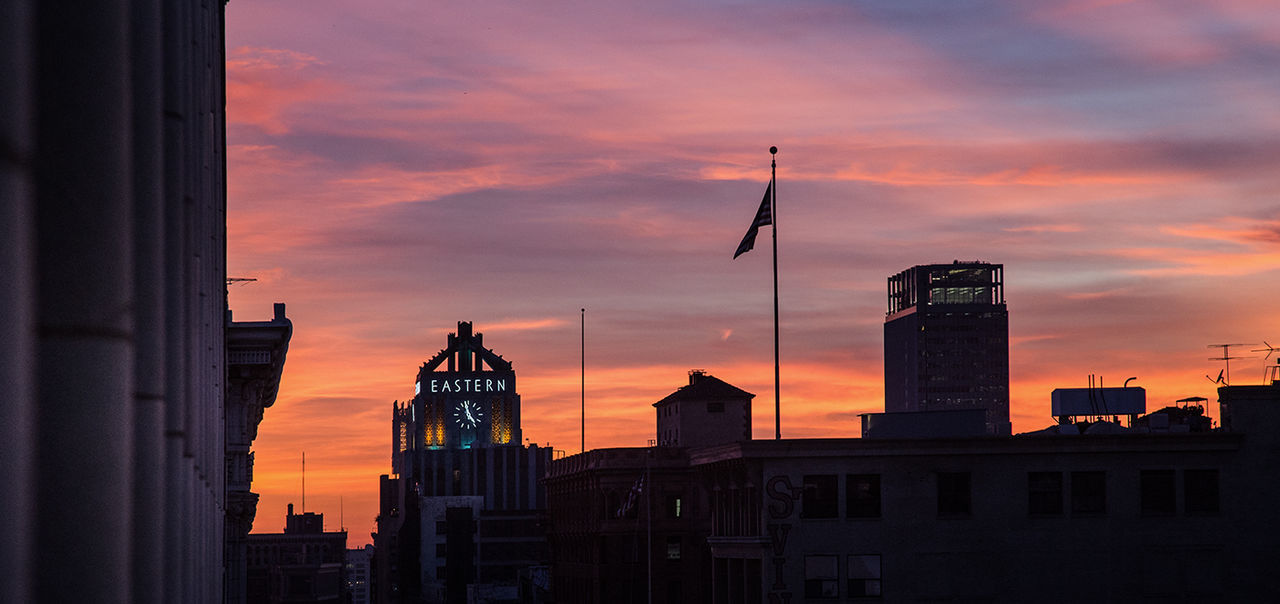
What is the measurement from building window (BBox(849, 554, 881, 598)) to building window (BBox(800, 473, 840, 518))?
267 centimetres

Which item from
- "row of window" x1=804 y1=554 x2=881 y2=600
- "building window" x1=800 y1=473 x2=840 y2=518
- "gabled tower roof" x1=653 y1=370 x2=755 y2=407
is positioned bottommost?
"row of window" x1=804 y1=554 x2=881 y2=600

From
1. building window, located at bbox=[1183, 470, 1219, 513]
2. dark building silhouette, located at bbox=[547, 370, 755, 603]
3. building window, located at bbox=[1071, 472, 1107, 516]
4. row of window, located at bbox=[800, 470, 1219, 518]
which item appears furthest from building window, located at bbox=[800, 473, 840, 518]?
dark building silhouette, located at bbox=[547, 370, 755, 603]

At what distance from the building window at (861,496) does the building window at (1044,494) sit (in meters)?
7.92

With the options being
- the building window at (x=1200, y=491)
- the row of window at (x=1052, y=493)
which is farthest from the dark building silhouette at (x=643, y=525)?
the building window at (x=1200, y=491)

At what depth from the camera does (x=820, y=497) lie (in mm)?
81938

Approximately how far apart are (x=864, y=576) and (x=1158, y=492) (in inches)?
637

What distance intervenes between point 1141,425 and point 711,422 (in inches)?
2129

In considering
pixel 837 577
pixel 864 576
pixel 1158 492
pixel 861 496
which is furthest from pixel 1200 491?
pixel 837 577

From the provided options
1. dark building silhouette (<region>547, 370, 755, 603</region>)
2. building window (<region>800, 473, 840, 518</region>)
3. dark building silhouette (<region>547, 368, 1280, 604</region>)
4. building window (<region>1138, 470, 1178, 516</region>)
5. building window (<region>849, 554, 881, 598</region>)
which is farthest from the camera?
dark building silhouette (<region>547, 370, 755, 603</region>)

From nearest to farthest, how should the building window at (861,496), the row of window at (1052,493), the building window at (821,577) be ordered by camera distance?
the building window at (821,577) < the building window at (861,496) < the row of window at (1052,493)

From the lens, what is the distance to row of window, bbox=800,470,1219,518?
8188cm

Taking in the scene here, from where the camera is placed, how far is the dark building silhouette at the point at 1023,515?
80.4m

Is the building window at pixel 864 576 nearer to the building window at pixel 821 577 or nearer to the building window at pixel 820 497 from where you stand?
the building window at pixel 821 577

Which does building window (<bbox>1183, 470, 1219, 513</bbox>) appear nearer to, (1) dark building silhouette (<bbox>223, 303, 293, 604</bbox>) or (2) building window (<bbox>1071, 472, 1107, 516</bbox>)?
(2) building window (<bbox>1071, 472, 1107, 516</bbox>)
